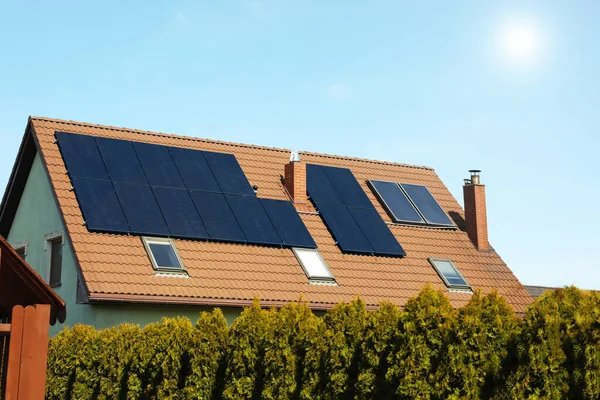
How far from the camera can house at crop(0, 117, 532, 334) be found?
763 inches

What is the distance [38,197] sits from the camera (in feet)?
73.4

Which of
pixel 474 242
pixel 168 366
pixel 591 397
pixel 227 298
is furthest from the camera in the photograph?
pixel 474 242

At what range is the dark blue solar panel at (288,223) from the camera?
2242 cm

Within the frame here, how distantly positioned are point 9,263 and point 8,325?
0.74 metres

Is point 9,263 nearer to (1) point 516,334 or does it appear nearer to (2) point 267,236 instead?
(1) point 516,334

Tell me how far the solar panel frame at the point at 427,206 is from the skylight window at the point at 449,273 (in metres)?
1.85

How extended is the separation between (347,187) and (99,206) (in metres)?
8.67

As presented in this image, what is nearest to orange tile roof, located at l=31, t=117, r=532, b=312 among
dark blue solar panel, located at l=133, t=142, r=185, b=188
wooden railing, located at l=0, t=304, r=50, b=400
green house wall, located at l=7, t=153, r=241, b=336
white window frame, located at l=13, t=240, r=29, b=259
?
green house wall, located at l=7, t=153, r=241, b=336

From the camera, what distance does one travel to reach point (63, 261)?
66.7 ft

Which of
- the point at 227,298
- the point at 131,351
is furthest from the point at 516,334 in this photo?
the point at 227,298

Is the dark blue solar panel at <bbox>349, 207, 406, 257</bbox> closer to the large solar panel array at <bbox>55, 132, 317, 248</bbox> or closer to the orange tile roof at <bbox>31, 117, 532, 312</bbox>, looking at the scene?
the orange tile roof at <bbox>31, 117, 532, 312</bbox>

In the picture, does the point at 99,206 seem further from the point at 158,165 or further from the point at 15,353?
the point at 15,353

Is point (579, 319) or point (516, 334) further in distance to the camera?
point (516, 334)

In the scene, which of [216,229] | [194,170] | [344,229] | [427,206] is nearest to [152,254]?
[216,229]
